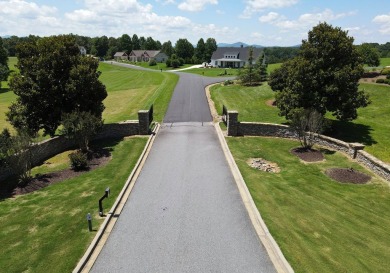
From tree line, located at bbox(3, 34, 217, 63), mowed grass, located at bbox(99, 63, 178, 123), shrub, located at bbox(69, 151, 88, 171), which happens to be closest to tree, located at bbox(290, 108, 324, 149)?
mowed grass, located at bbox(99, 63, 178, 123)

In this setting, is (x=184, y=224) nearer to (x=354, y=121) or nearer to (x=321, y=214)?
(x=321, y=214)

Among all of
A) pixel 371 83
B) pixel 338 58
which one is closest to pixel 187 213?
pixel 338 58

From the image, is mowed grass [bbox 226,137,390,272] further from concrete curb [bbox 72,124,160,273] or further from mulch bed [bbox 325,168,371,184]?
concrete curb [bbox 72,124,160,273]

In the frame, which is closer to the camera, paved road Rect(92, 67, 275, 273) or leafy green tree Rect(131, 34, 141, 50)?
paved road Rect(92, 67, 275, 273)

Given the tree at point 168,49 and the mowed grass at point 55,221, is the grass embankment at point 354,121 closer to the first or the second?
the mowed grass at point 55,221

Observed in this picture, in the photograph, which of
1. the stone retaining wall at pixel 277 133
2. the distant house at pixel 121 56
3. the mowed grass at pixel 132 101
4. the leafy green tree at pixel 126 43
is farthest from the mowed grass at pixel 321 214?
the leafy green tree at pixel 126 43

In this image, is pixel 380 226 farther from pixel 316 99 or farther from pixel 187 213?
Result: pixel 316 99
